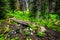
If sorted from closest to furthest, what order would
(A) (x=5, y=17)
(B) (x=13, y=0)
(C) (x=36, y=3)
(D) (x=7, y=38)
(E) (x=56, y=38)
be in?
(D) (x=7, y=38), (E) (x=56, y=38), (A) (x=5, y=17), (C) (x=36, y=3), (B) (x=13, y=0)

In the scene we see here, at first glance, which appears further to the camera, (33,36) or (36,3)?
(36,3)

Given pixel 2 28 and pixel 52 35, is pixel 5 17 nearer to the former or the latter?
pixel 2 28

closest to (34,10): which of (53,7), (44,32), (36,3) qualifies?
(36,3)

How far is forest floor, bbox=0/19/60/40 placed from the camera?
1698 cm

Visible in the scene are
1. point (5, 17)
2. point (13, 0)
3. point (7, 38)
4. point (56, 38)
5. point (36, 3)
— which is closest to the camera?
point (7, 38)

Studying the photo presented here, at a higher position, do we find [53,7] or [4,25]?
[4,25]

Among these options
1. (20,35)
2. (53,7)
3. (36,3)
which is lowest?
(53,7)

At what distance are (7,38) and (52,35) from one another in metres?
4.91

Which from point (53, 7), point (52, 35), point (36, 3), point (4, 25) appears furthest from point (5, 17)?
point (53, 7)

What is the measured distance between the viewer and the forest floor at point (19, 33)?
1698 centimetres

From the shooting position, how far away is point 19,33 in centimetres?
1739

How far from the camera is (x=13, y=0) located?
31266 mm

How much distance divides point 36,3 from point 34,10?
3.31ft

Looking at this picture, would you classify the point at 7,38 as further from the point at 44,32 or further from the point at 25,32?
the point at 44,32
